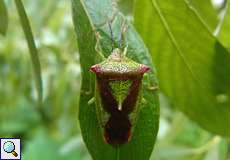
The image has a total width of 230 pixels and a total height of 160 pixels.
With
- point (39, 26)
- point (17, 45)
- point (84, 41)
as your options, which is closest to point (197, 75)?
point (84, 41)

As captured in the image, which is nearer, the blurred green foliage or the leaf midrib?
the leaf midrib

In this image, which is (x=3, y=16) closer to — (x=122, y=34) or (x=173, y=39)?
(x=122, y=34)

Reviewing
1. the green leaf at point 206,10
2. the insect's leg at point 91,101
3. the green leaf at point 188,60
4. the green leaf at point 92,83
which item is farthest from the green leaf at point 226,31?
the insect's leg at point 91,101

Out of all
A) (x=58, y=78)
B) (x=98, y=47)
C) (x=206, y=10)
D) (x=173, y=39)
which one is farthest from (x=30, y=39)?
(x=58, y=78)

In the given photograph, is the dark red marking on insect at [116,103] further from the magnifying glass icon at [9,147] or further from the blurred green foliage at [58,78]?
the blurred green foliage at [58,78]

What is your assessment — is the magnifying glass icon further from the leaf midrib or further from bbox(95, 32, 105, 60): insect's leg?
the leaf midrib

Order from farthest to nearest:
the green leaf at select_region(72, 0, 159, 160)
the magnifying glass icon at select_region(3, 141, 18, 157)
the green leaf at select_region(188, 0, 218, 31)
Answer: the green leaf at select_region(188, 0, 218, 31), the magnifying glass icon at select_region(3, 141, 18, 157), the green leaf at select_region(72, 0, 159, 160)

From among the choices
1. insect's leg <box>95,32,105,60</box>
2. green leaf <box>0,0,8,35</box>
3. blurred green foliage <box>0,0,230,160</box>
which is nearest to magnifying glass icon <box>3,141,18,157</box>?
green leaf <box>0,0,8,35</box>
